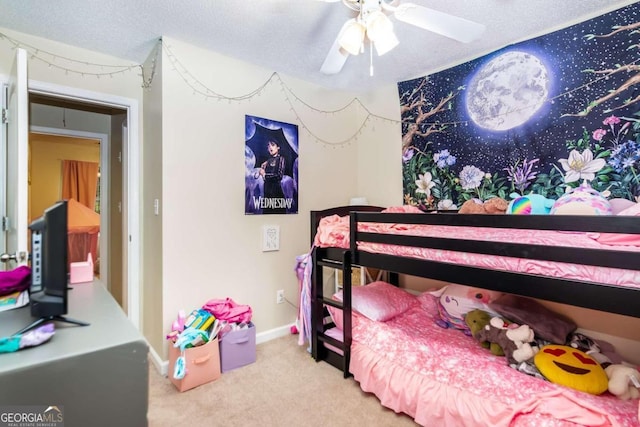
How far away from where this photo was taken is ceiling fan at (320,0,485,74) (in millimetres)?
1460

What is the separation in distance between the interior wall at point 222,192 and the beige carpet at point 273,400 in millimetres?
509

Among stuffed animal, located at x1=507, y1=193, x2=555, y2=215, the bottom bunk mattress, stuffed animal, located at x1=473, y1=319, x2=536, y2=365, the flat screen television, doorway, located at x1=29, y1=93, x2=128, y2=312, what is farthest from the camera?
doorway, located at x1=29, y1=93, x2=128, y2=312

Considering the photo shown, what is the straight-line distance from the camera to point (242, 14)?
1.92 meters

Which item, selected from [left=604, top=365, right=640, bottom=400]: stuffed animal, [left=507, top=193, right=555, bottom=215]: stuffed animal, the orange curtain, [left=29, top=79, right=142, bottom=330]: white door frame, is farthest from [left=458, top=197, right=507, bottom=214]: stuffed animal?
the orange curtain

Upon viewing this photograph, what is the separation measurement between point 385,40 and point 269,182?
1509mm

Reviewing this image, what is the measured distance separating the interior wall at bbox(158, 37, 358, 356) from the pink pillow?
0.75 m

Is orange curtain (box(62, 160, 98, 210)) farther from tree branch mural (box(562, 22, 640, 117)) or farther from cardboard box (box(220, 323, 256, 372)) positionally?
tree branch mural (box(562, 22, 640, 117))

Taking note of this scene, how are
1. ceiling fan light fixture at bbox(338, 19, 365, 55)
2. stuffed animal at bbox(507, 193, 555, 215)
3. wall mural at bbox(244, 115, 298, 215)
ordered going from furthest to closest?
wall mural at bbox(244, 115, 298, 215) → stuffed animal at bbox(507, 193, 555, 215) → ceiling fan light fixture at bbox(338, 19, 365, 55)

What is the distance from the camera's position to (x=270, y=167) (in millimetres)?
2717

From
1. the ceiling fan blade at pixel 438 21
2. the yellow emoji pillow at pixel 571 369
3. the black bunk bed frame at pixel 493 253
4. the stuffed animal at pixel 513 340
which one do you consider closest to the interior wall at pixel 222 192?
the black bunk bed frame at pixel 493 253

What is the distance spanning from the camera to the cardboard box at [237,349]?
86.4 inches

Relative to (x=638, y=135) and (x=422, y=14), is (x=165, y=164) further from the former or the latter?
(x=638, y=135)

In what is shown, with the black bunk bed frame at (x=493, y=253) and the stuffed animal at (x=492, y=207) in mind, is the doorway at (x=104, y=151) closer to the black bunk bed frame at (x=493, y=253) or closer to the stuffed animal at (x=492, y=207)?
the black bunk bed frame at (x=493, y=253)

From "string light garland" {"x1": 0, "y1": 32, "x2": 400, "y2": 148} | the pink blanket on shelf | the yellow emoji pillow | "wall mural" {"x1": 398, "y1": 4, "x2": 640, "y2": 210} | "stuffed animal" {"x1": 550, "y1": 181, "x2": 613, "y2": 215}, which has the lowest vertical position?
the yellow emoji pillow
